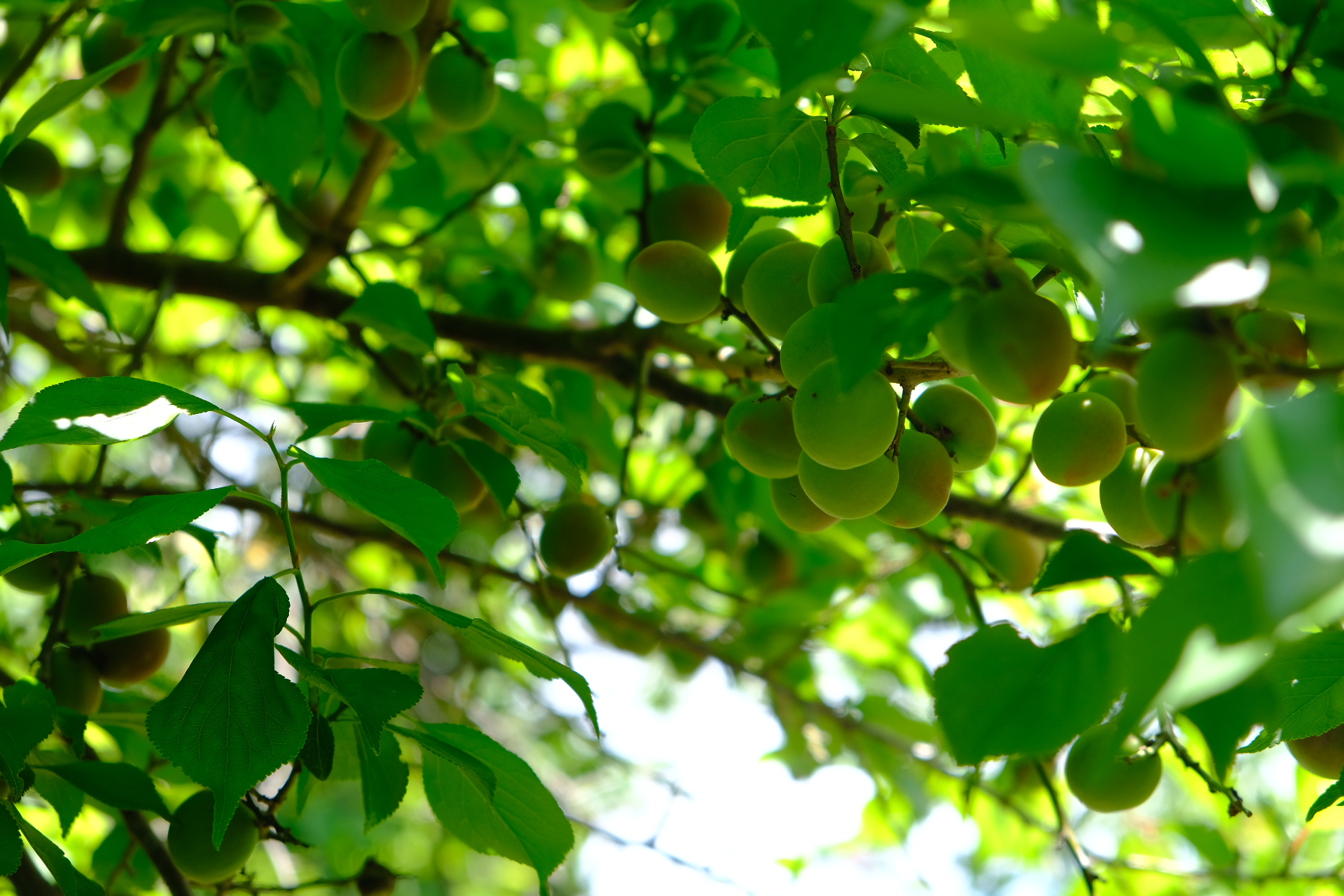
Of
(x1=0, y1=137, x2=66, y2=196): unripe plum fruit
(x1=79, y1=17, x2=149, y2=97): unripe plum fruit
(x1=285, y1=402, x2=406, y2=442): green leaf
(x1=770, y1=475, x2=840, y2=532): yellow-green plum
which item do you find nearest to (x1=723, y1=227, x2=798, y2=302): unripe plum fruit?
(x1=770, y1=475, x2=840, y2=532): yellow-green plum

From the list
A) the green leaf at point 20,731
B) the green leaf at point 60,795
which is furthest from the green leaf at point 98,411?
the green leaf at point 60,795

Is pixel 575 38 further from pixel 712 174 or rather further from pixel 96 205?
pixel 712 174

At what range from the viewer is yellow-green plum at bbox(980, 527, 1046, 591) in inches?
42.7

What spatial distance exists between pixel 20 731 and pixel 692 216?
0.65 metres

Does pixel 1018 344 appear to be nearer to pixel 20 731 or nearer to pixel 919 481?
pixel 919 481

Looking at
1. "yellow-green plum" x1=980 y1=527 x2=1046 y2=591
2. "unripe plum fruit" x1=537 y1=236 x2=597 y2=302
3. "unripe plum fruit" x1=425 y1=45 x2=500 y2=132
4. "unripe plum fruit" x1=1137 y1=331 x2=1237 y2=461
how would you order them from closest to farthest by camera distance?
"unripe plum fruit" x1=1137 y1=331 x2=1237 y2=461, "unripe plum fruit" x1=425 y1=45 x2=500 y2=132, "yellow-green plum" x1=980 y1=527 x2=1046 y2=591, "unripe plum fruit" x1=537 y1=236 x2=597 y2=302

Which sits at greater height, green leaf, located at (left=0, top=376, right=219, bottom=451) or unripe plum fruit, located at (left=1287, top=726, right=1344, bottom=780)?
green leaf, located at (left=0, top=376, right=219, bottom=451)

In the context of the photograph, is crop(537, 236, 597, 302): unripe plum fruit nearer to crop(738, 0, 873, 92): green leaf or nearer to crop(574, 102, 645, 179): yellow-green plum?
crop(574, 102, 645, 179): yellow-green plum

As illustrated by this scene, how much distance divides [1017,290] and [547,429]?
0.33 meters

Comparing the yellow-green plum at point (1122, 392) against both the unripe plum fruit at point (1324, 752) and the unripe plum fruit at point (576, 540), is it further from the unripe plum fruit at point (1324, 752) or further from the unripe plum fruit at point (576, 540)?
the unripe plum fruit at point (576, 540)

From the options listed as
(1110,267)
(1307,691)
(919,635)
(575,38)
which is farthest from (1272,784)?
(1110,267)

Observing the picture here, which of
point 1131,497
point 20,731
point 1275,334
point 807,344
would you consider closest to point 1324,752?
point 1131,497

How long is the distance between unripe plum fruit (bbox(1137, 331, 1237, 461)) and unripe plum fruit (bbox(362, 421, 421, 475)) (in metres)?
0.65

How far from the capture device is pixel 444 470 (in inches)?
33.5
